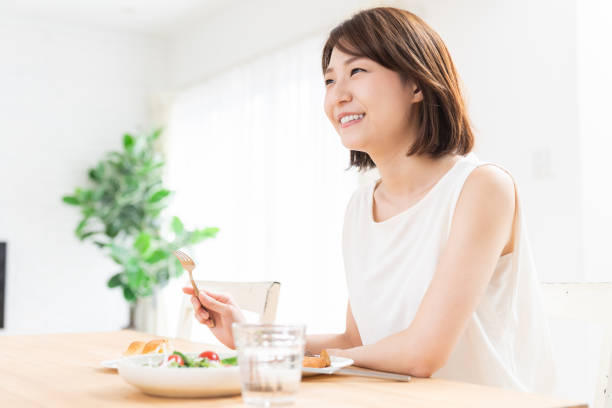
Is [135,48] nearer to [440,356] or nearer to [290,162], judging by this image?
[290,162]

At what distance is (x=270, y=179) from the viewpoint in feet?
14.1

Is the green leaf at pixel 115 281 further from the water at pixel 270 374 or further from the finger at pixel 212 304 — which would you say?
the water at pixel 270 374

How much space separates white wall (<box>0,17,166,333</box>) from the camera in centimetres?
492

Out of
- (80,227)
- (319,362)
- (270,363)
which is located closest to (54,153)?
(80,227)

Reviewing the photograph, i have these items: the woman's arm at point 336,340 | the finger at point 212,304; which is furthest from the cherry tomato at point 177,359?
the woman's arm at point 336,340

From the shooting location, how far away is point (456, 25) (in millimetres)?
3088

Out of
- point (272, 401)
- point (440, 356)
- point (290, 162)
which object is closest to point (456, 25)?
point (290, 162)

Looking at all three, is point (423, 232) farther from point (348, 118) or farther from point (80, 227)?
point (80, 227)

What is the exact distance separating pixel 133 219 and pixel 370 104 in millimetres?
3837

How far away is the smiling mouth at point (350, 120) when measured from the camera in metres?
1.36

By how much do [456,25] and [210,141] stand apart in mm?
2367

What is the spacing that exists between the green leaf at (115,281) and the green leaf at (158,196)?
1.98 ft

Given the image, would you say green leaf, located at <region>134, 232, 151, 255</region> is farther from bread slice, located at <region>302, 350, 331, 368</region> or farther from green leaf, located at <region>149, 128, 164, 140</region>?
bread slice, located at <region>302, 350, 331, 368</region>

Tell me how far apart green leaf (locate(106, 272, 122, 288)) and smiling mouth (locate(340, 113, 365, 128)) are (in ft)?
11.5
